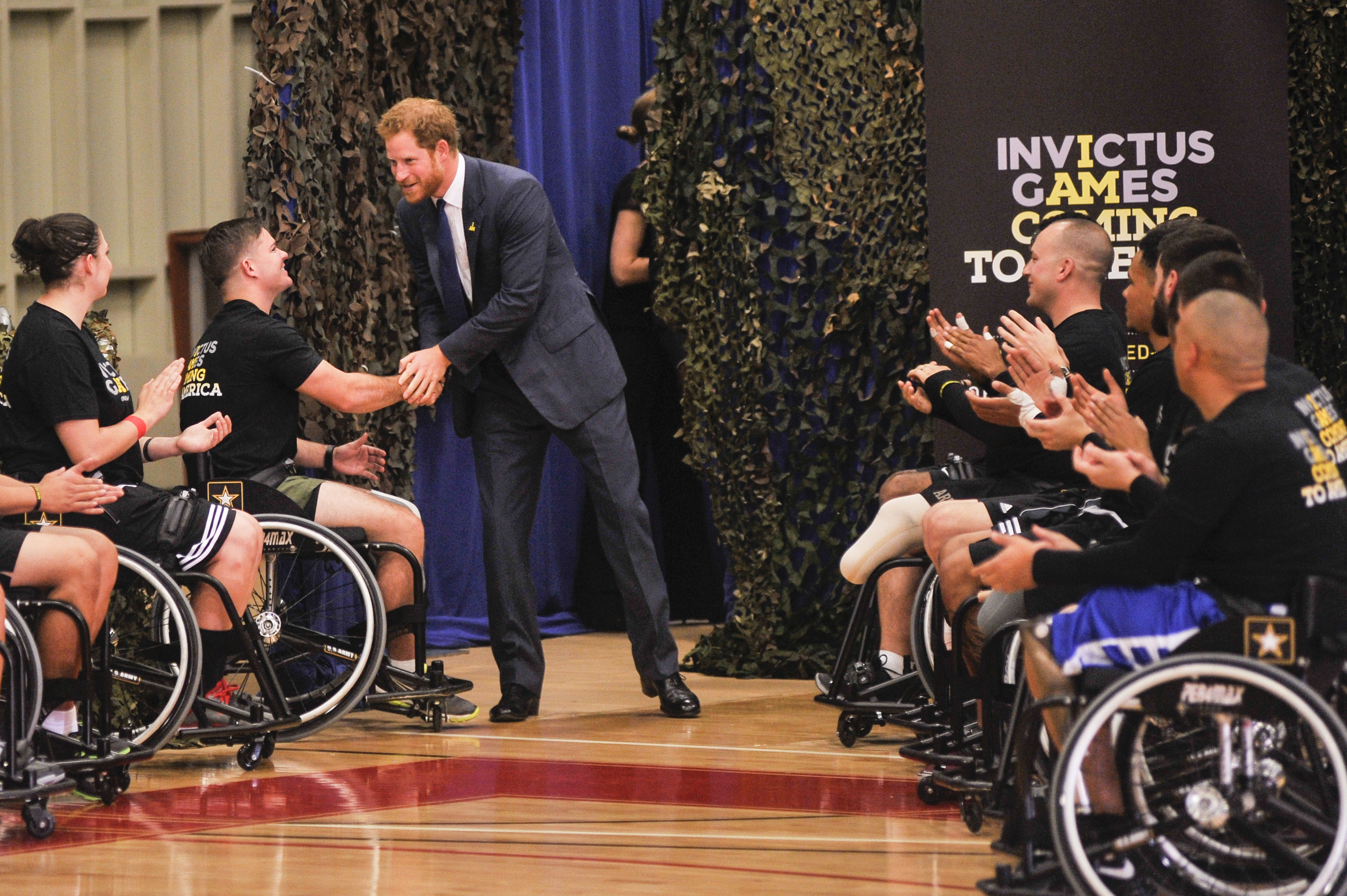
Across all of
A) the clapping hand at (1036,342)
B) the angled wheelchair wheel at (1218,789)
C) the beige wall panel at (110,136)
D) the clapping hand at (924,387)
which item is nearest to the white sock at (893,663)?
the clapping hand at (924,387)

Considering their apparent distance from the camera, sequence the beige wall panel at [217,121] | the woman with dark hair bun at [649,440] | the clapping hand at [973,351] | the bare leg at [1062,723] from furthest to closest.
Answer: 1. the woman with dark hair bun at [649,440]
2. the beige wall panel at [217,121]
3. the clapping hand at [973,351]
4. the bare leg at [1062,723]

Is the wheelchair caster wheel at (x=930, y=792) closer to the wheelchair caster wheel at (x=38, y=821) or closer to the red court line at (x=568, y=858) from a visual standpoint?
the red court line at (x=568, y=858)

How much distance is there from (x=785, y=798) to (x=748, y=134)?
2.38 m

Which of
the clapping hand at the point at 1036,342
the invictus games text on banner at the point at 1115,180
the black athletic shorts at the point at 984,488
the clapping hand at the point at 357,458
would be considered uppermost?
the invictus games text on banner at the point at 1115,180

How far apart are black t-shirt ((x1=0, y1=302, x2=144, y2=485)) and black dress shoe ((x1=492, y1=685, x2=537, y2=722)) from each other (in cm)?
131

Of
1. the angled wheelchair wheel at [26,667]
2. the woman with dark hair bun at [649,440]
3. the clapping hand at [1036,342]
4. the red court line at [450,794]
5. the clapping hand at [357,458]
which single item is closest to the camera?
the angled wheelchair wheel at [26,667]

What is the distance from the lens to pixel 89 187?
5148 mm

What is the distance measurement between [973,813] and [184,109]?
3429 mm

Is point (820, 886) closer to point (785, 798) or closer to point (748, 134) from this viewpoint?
point (785, 798)

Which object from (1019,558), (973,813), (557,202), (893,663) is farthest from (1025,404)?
(557,202)

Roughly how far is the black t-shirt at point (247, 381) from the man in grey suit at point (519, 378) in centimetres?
34

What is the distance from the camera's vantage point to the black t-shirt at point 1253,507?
235 centimetres

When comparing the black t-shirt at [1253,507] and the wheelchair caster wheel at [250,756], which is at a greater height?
the black t-shirt at [1253,507]

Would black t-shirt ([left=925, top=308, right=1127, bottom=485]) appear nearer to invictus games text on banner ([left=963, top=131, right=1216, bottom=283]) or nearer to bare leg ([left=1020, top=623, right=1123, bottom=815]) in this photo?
invictus games text on banner ([left=963, top=131, right=1216, bottom=283])
